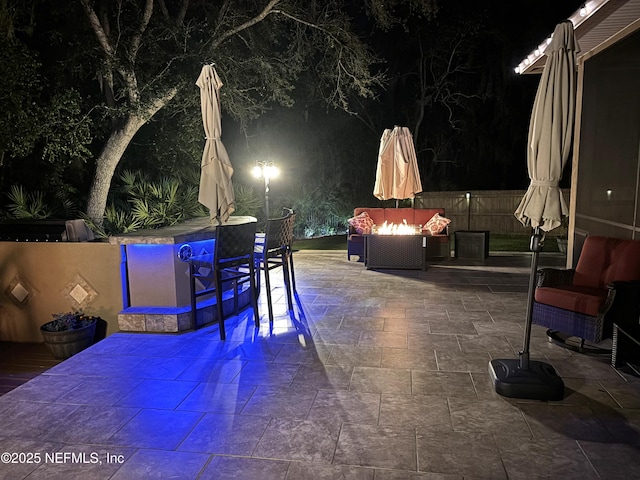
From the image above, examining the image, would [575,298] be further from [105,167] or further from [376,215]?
[105,167]

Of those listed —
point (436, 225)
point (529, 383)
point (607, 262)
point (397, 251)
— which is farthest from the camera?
point (436, 225)

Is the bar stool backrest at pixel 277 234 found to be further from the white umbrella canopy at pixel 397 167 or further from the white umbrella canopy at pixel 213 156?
the white umbrella canopy at pixel 397 167

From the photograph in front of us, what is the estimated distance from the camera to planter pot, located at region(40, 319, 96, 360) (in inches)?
198

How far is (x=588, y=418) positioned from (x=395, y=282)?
419 cm

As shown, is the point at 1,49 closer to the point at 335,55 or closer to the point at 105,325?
the point at 105,325

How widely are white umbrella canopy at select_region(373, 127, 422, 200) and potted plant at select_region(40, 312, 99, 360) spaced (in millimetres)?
5543

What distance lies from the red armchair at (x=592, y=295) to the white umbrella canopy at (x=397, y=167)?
4.17 m

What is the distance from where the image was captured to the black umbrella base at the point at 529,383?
321 centimetres

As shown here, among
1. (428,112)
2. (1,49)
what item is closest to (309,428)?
(1,49)

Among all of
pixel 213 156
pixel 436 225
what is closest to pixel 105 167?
pixel 213 156

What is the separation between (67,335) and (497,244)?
10.1m

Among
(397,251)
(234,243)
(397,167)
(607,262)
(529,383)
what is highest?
(397,167)

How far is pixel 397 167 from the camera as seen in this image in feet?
28.5

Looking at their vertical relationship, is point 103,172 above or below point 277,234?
above
